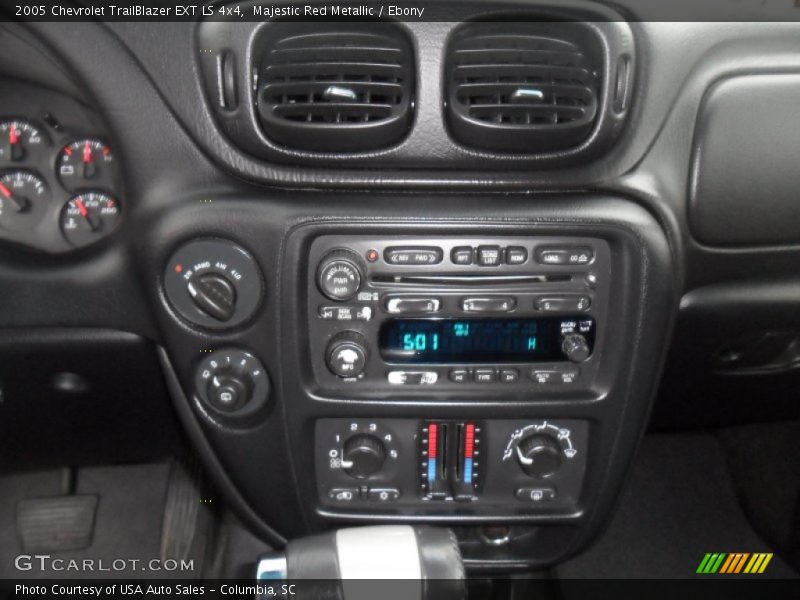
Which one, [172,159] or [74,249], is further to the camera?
[74,249]

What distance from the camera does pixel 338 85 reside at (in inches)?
46.2

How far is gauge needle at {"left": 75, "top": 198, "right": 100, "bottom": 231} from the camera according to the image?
4.33 ft

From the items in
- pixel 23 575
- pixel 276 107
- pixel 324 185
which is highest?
pixel 276 107

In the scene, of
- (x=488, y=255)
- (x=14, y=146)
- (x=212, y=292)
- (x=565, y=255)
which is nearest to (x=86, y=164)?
(x=14, y=146)

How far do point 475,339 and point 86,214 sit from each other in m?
0.60

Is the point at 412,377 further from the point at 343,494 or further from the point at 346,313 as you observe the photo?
the point at 343,494

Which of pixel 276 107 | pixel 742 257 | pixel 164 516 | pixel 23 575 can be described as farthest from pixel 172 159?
pixel 23 575

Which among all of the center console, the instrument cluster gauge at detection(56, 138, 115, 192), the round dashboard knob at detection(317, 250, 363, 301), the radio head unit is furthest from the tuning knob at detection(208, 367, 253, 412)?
the instrument cluster gauge at detection(56, 138, 115, 192)

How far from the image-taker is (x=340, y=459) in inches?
57.4

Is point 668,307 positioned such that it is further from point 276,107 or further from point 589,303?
point 276,107

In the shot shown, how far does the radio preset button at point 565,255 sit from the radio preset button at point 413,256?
146mm

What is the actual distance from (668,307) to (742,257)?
0.14 meters

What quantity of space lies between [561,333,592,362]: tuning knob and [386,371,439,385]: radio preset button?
19 cm

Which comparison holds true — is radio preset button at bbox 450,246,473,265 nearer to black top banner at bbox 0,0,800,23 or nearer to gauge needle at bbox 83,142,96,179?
black top banner at bbox 0,0,800,23
